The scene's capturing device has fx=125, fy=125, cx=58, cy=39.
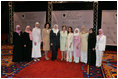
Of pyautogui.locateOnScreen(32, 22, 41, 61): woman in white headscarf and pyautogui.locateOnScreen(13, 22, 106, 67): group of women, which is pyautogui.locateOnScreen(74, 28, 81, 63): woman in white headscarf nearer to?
pyautogui.locateOnScreen(13, 22, 106, 67): group of women

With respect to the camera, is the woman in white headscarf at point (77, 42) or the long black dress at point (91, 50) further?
the woman in white headscarf at point (77, 42)

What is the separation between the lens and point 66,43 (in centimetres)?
471

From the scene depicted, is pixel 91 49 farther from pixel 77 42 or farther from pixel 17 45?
pixel 17 45

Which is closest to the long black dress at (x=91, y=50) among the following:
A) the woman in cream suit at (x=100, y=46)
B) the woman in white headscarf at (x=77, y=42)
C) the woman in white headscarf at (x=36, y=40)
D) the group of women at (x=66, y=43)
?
the group of women at (x=66, y=43)

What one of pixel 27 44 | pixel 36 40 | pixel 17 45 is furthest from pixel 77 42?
pixel 17 45

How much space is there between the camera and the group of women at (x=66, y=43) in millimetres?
4117

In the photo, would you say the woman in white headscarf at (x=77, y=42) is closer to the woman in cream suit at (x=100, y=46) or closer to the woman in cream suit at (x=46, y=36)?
the woman in cream suit at (x=100, y=46)

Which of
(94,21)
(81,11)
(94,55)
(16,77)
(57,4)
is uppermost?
(57,4)

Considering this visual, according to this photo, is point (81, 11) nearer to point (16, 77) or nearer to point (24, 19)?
point (24, 19)

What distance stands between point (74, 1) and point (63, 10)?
2.70 ft

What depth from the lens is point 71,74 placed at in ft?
11.3

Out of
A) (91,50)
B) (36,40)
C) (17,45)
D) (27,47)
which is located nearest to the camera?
(91,50)

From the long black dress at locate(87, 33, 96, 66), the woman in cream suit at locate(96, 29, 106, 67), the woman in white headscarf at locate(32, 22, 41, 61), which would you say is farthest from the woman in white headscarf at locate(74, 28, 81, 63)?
the woman in white headscarf at locate(32, 22, 41, 61)

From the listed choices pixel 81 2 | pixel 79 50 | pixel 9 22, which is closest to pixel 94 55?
pixel 79 50
